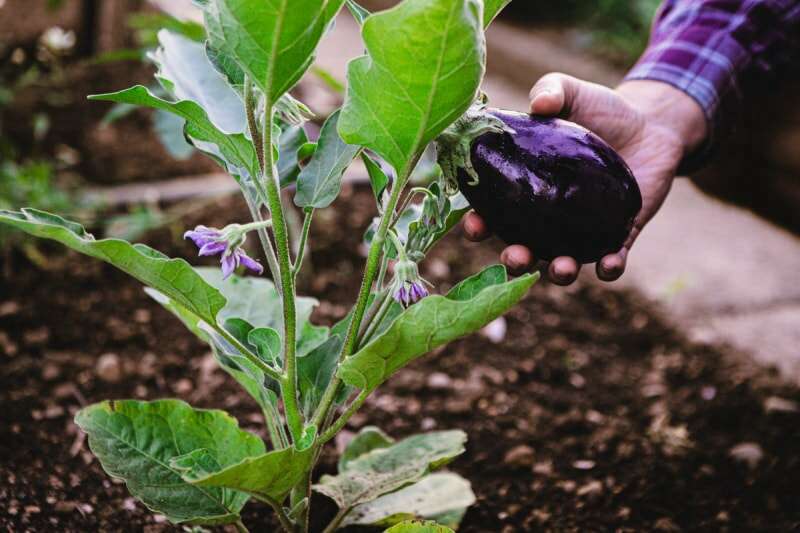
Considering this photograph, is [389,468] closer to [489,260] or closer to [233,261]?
[233,261]

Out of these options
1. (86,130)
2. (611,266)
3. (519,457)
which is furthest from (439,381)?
(86,130)

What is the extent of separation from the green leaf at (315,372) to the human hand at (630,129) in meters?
0.24

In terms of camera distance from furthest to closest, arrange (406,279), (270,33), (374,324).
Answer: (374,324) → (406,279) → (270,33)

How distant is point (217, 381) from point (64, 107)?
4.97ft

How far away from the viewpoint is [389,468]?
42.0 inches

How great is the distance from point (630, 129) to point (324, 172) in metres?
0.67

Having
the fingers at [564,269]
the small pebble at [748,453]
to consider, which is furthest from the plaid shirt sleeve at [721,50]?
the fingers at [564,269]

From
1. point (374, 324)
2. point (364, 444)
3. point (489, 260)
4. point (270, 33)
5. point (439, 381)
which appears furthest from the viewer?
point (489, 260)

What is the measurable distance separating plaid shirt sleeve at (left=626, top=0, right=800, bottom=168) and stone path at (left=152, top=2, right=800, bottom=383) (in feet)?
1.65

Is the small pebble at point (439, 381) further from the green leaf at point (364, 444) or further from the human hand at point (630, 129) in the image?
the human hand at point (630, 129)

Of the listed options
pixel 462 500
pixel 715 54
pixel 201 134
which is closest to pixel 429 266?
pixel 715 54

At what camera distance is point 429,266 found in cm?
194

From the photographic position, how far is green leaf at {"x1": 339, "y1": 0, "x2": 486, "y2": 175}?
0.67 meters

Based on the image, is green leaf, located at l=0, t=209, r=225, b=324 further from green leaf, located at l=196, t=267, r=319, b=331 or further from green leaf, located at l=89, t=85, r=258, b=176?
green leaf, located at l=196, t=267, r=319, b=331
